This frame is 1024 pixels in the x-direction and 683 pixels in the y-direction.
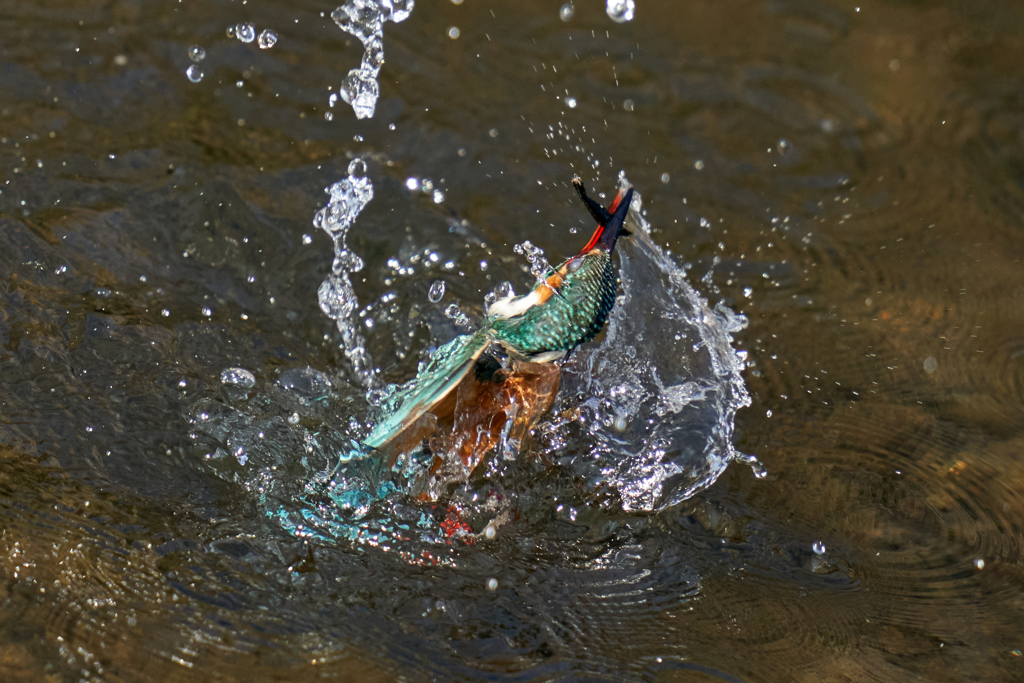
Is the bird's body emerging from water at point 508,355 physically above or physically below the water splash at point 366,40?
below

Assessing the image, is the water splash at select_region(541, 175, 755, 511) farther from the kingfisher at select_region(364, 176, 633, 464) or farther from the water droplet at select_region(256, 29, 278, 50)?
the water droplet at select_region(256, 29, 278, 50)

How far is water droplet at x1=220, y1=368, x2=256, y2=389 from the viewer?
9.84ft

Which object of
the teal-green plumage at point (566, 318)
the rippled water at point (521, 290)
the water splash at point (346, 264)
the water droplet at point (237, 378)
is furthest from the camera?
the water splash at point (346, 264)

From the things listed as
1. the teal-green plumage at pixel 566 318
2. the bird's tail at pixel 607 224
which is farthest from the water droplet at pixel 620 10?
the teal-green plumage at pixel 566 318

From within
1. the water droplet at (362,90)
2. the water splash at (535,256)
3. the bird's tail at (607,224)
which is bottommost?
the bird's tail at (607,224)

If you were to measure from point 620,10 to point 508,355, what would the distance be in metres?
2.13

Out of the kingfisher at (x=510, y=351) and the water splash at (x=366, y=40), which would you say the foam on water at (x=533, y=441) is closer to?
the kingfisher at (x=510, y=351)

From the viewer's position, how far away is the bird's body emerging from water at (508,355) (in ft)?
7.92

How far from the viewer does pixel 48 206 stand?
3434mm

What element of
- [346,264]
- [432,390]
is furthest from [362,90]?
[432,390]

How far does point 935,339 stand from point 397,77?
265 cm

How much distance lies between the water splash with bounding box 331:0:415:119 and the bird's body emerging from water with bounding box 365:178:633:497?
5.90 feet

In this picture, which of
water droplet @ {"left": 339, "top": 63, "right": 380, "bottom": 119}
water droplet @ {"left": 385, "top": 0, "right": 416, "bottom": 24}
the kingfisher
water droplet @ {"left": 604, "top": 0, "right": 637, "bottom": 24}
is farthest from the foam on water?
water droplet @ {"left": 385, "top": 0, "right": 416, "bottom": 24}

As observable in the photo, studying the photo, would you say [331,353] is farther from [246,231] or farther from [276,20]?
[276,20]
